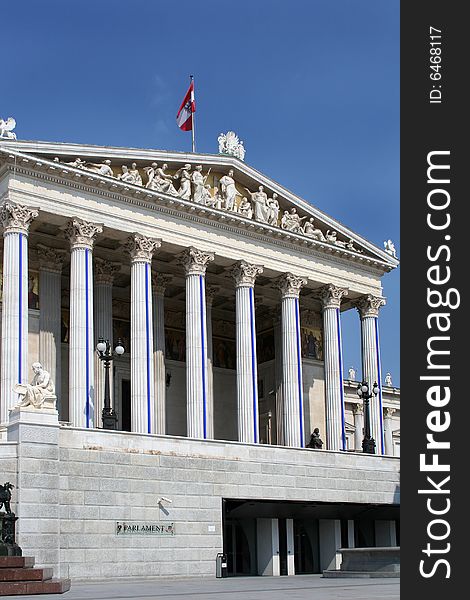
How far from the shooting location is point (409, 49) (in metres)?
16.0

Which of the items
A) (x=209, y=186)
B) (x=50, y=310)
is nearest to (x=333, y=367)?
(x=209, y=186)

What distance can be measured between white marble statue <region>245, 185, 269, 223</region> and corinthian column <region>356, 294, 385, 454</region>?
8516 mm

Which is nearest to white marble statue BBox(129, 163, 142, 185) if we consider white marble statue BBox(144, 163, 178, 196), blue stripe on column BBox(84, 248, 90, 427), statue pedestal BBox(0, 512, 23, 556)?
white marble statue BBox(144, 163, 178, 196)

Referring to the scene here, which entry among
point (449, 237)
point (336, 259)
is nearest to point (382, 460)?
point (336, 259)

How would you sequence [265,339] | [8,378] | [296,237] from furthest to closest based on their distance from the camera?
1. [265,339]
2. [296,237]
3. [8,378]

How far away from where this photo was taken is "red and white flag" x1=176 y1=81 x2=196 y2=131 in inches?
1981

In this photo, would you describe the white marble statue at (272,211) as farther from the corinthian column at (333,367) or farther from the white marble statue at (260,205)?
the corinthian column at (333,367)

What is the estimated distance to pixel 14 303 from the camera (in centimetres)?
4081

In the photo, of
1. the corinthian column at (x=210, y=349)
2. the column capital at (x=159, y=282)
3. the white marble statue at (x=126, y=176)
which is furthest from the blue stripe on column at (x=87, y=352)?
the corinthian column at (x=210, y=349)

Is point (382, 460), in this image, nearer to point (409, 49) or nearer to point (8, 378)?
point (8, 378)

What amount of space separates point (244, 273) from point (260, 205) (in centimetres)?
369

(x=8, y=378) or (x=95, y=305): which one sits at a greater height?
(x=95, y=305)

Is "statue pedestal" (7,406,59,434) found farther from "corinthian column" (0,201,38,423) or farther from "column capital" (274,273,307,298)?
"column capital" (274,273,307,298)

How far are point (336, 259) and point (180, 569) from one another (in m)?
21.9
